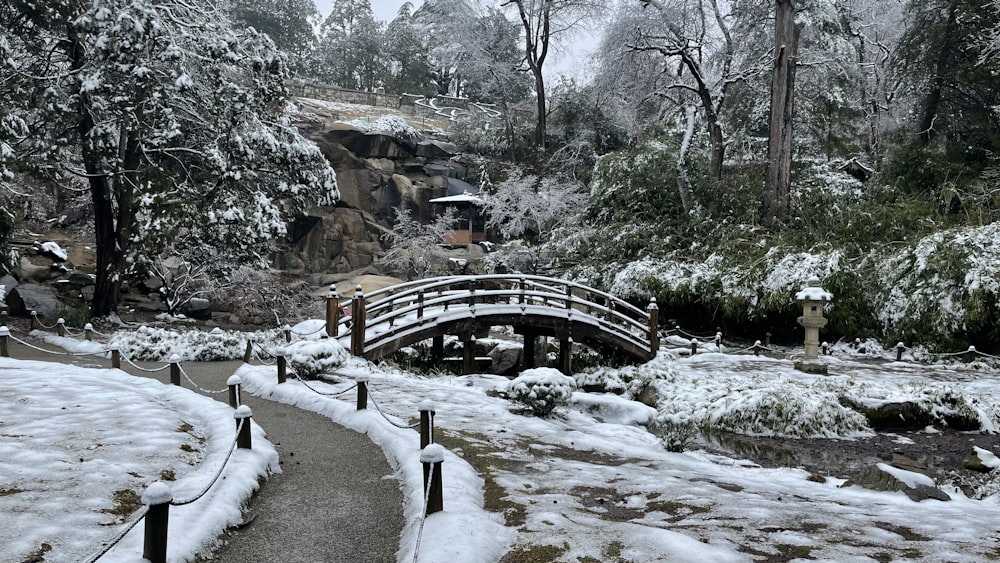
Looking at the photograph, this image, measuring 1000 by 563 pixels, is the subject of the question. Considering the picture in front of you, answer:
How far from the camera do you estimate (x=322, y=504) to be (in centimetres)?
570

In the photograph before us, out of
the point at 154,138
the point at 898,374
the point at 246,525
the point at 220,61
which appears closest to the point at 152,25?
the point at 220,61

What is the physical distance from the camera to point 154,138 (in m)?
19.6

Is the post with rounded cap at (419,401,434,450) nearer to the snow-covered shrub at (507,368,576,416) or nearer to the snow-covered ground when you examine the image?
the snow-covered ground

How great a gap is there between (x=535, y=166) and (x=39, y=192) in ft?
80.5

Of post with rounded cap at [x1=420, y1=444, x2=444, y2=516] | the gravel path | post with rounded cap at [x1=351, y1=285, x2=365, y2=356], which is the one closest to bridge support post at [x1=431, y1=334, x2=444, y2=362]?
post with rounded cap at [x1=351, y1=285, x2=365, y2=356]

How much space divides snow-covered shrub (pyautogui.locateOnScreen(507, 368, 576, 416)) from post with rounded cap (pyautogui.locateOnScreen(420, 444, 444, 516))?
534 cm

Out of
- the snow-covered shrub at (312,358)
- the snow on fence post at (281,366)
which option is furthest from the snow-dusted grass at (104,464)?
the snow-covered shrub at (312,358)

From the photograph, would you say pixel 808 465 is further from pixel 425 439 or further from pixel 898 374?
pixel 898 374

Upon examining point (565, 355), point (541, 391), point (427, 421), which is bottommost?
Answer: point (565, 355)

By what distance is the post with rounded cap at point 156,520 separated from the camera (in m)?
3.60

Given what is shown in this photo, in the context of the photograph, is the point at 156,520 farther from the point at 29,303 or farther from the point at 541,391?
the point at 29,303

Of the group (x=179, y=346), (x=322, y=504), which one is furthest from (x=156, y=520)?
(x=179, y=346)

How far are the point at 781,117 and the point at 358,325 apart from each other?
54.3 feet

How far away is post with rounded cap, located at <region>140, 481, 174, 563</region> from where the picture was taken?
360 cm
